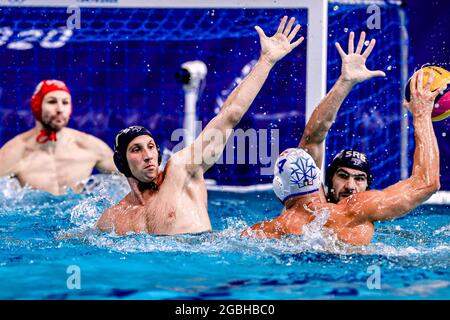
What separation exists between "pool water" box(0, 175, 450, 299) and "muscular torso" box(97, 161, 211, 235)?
0.23 feet

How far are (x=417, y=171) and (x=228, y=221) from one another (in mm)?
2389

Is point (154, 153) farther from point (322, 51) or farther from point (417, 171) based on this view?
point (322, 51)

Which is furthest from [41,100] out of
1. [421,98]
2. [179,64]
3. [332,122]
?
[421,98]

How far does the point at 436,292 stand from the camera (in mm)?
4211

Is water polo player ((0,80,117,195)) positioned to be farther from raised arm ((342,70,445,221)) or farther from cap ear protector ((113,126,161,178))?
raised arm ((342,70,445,221))

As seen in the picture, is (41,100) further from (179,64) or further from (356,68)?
(356,68)

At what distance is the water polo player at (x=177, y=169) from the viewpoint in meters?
5.16

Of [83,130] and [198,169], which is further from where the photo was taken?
[83,130]

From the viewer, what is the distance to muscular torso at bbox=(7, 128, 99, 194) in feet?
25.5

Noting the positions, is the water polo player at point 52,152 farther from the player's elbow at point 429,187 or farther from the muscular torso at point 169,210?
the player's elbow at point 429,187

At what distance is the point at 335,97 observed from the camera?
5.26 m

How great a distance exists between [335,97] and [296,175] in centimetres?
84
